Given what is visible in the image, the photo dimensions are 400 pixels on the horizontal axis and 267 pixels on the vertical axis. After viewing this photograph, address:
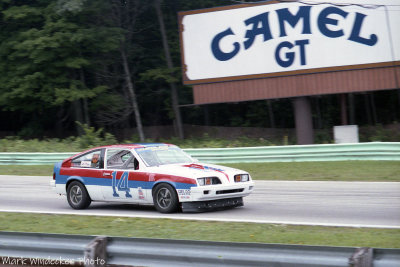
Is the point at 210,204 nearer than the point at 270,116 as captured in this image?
Yes

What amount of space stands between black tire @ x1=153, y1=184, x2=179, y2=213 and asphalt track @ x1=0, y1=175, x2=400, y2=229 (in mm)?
141

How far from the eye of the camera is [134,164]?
11.5 metres

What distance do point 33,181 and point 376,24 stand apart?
14701 mm

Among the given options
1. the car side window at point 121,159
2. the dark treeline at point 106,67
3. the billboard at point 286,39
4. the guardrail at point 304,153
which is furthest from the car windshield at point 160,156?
the dark treeline at point 106,67

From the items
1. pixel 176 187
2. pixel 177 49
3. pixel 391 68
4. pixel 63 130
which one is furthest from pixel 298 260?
pixel 63 130

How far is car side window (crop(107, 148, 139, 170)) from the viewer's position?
1151 cm

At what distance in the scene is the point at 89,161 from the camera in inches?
483

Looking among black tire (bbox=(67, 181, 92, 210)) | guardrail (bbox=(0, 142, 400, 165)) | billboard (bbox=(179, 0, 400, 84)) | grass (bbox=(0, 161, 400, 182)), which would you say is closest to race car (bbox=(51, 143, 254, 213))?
black tire (bbox=(67, 181, 92, 210))

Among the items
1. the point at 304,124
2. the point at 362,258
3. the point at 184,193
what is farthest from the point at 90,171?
the point at 304,124

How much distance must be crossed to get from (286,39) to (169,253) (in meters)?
20.2

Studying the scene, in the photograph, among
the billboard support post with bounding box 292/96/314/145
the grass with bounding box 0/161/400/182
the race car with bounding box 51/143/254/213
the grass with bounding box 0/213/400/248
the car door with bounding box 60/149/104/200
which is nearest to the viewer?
the grass with bounding box 0/213/400/248

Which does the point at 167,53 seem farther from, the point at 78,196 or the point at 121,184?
the point at 121,184

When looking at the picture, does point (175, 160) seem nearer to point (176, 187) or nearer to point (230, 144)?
point (176, 187)

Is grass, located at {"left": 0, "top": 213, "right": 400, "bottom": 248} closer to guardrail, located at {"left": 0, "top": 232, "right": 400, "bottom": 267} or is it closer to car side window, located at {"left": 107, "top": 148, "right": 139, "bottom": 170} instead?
car side window, located at {"left": 107, "top": 148, "right": 139, "bottom": 170}
